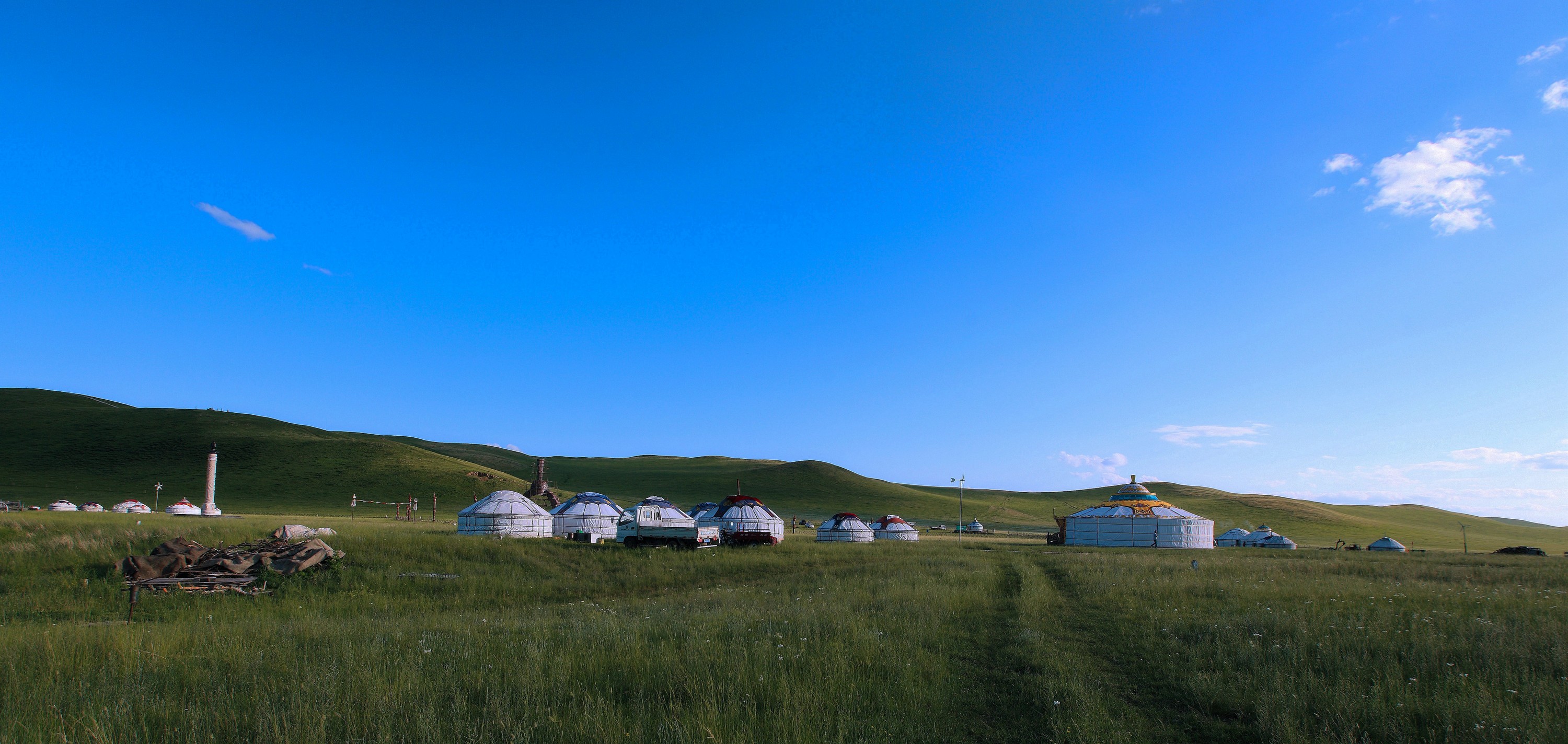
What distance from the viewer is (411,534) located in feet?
98.9

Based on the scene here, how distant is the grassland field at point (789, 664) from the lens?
6438 millimetres

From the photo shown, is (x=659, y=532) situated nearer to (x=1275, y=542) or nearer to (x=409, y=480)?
(x=1275, y=542)

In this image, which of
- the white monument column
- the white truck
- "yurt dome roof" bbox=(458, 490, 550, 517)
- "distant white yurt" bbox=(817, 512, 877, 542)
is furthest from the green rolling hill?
"distant white yurt" bbox=(817, 512, 877, 542)

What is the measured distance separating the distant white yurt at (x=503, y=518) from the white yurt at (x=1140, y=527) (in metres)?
40.3

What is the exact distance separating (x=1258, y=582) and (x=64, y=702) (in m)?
25.7

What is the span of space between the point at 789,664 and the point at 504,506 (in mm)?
39494

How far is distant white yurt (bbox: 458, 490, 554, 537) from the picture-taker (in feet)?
140

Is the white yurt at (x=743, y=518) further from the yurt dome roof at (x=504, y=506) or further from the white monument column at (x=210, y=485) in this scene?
the white monument column at (x=210, y=485)

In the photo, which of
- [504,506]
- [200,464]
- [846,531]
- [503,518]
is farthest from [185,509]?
[846,531]

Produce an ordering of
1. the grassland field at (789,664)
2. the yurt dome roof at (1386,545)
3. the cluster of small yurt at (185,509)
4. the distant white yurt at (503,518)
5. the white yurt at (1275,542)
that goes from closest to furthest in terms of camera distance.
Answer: the grassland field at (789,664) → the distant white yurt at (503,518) → the cluster of small yurt at (185,509) → the white yurt at (1275,542) → the yurt dome roof at (1386,545)

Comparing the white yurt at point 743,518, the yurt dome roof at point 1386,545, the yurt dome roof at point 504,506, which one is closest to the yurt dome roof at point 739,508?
the white yurt at point 743,518

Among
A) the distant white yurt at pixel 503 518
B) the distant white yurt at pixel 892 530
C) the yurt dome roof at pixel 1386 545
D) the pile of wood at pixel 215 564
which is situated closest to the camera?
the pile of wood at pixel 215 564

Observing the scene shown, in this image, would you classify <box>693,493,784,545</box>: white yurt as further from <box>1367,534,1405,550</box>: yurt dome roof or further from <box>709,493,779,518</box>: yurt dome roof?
<box>1367,534,1405,550</box>: yurt dome roof

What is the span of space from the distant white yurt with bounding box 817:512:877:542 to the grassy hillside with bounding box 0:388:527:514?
46666mm
